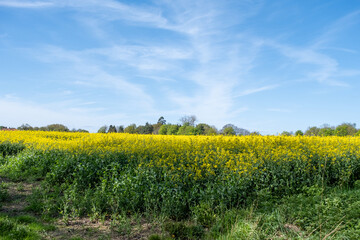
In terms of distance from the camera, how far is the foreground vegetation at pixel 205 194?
420 cm

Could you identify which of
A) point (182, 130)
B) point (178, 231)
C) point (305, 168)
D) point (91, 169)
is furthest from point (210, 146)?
point (182, 130)

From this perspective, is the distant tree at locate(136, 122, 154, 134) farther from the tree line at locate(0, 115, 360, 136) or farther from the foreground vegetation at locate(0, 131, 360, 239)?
the foreground vegetation at locate(0, 131, 360, 239)

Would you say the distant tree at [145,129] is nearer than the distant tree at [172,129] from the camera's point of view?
No

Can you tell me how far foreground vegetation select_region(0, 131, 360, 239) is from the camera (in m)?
4.20

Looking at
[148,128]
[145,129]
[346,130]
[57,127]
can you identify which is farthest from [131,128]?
[346,130]

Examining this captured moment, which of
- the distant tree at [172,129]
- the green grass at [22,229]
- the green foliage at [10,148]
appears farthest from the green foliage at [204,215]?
the distant tree at [172,129]

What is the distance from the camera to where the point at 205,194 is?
17.0 feet

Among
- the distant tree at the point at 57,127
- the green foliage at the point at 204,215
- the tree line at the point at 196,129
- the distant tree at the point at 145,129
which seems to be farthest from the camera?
the distant tree at the point at 145,129

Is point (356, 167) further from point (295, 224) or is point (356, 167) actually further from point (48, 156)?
point (48, 156)

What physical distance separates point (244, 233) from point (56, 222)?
3527 millimetres

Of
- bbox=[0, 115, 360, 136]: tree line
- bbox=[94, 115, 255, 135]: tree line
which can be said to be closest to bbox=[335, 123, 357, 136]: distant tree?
bbox=[0, 115, 360, 136]: tree line

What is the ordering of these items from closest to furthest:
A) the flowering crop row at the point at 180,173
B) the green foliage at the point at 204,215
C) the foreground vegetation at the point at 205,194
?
1. the foreground vegetation at the point at 205,194
2. the green foliage at the point at 204,215
3. the flowering crop row at the point at 180,173

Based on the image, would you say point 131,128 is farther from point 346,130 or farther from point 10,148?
point 346,130

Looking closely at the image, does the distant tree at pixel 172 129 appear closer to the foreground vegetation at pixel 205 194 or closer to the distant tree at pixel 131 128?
the distant tree at pixel 131 128
